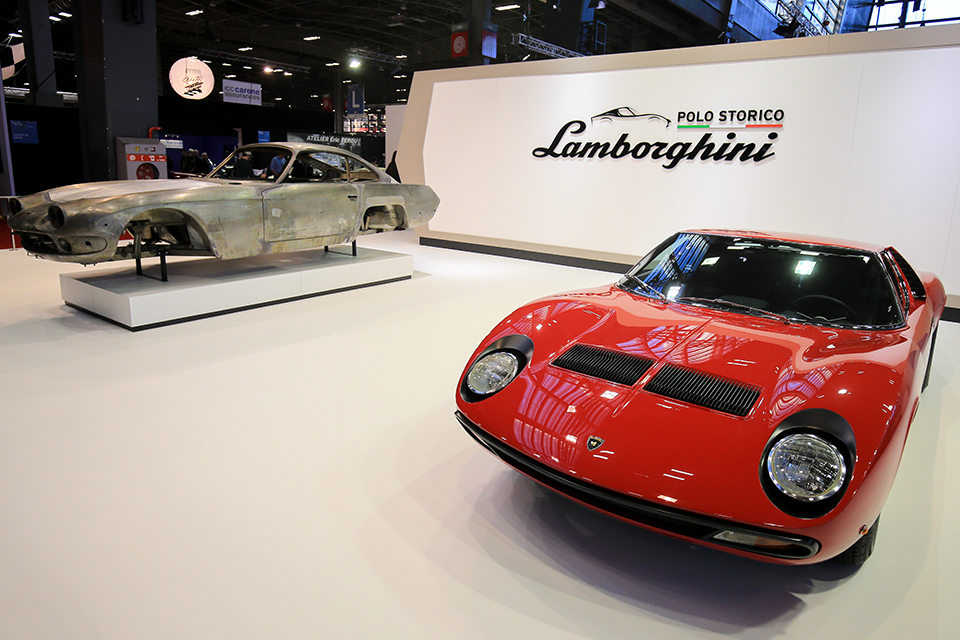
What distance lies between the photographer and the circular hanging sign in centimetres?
1142

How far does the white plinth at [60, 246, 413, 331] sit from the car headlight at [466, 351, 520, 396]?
10.7 ft

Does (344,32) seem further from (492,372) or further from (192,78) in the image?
(492,372)

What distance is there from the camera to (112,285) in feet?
15.3

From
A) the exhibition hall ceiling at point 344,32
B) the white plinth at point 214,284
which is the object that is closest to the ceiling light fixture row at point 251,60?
the exhibition hall ceiling at point 344,32

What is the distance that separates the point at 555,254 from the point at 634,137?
1.87 m

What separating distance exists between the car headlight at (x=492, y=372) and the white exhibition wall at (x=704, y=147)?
5523 mm

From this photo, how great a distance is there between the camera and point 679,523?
1.66m

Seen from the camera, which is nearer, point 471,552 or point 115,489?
point 471,552

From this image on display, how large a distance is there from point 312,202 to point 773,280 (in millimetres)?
4141

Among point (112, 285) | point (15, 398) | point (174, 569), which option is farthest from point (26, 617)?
point (112, 285)

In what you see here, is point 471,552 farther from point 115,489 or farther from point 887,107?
point 887,107

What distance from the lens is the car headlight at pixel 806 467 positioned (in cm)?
158

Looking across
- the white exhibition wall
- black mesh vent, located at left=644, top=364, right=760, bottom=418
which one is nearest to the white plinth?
the white exhibition wall

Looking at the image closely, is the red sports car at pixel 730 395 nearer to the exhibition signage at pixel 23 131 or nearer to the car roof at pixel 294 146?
the car roof at pixel 294 146
